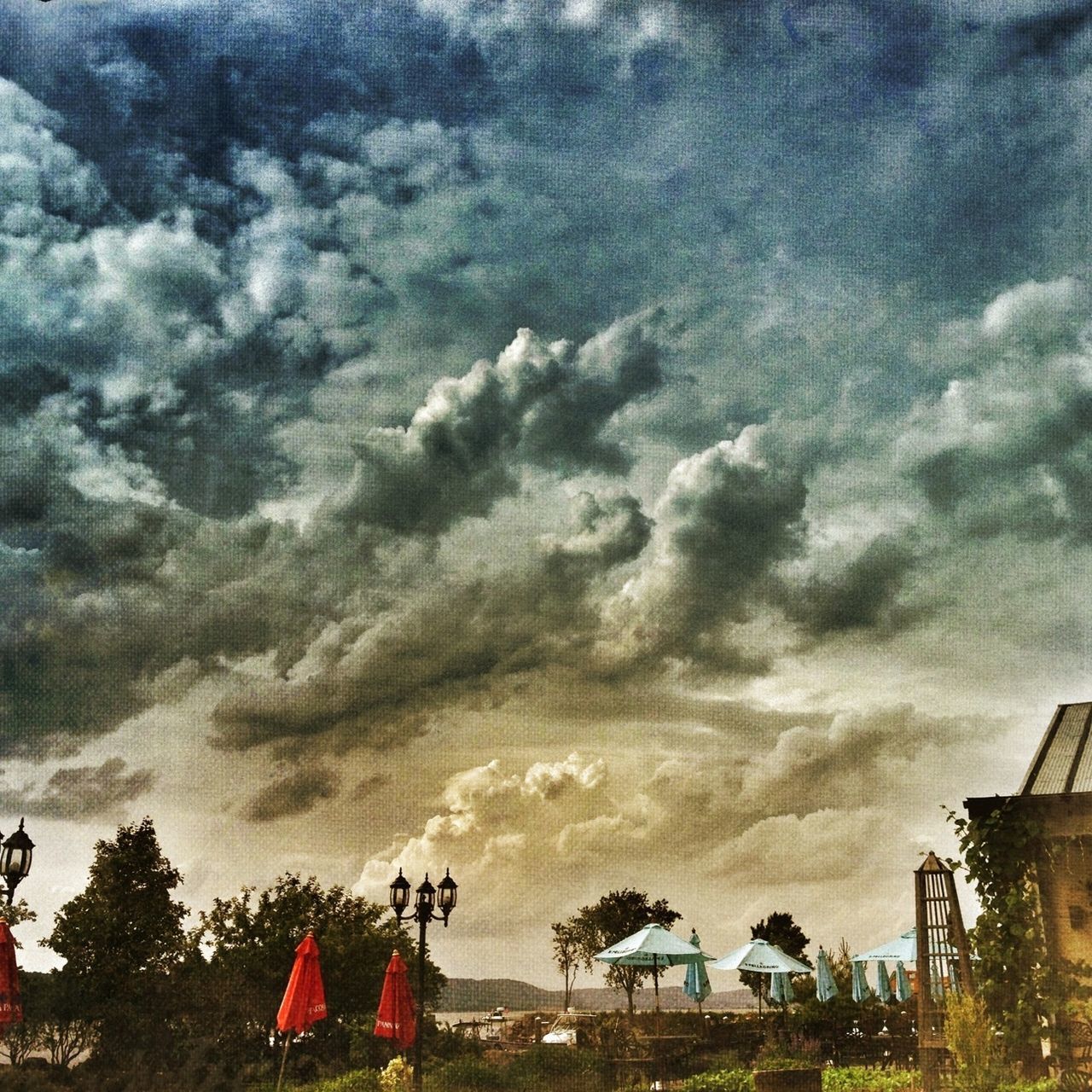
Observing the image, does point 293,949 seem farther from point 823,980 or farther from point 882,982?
point 882,982

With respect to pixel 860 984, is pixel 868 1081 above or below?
below

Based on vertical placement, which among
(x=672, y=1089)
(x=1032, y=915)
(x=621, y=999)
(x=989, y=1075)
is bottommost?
(x=621, y=999)

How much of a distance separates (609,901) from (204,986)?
31367 millimetres

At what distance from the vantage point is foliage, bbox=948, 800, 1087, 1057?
517 inches

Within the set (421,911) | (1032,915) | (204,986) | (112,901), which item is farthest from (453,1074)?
(1032,915)

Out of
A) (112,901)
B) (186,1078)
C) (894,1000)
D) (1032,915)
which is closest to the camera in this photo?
(1032,915)

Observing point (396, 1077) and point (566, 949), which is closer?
point (396, 1077)

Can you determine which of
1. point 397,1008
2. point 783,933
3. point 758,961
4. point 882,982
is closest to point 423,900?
point 397,1008

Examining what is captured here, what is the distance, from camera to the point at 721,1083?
16.4 meters

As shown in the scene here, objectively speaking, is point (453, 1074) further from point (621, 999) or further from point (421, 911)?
point (621, 999)

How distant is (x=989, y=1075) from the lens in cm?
1239

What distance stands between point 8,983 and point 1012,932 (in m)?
13.5

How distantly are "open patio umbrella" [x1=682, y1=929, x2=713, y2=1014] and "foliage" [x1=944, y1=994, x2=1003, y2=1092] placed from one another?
37.6 ft

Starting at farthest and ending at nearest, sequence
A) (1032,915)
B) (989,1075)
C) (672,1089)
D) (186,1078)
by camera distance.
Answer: (186,1078), (672,1089), (1032,915), (989,1075)
